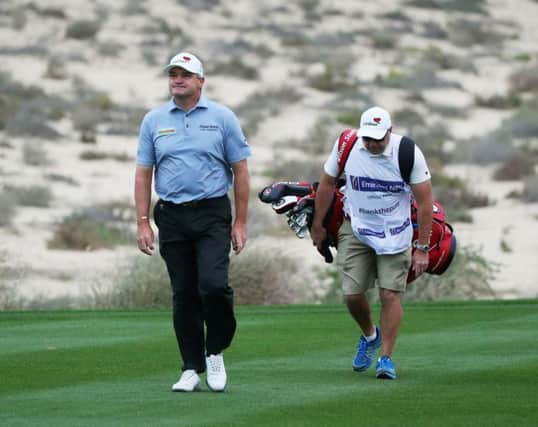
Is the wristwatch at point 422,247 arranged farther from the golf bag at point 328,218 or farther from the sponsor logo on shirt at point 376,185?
the sponsor logo on shirt at point 376,185

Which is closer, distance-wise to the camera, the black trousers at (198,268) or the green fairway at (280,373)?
the green fairway at (280,373)

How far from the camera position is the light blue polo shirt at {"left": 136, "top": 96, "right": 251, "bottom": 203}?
33.4 feet

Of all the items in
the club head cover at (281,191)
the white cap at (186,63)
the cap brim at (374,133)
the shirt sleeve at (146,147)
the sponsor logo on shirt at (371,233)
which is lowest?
the sponsor logo on shirt at (371,233)

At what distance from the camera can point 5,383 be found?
10883mm

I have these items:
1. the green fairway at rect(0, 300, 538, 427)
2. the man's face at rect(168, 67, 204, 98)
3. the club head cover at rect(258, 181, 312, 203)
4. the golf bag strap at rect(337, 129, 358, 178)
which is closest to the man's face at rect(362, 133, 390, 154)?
the golf bag strap at rect(337, 129, 358, 178)

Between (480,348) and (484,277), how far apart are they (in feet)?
24.1

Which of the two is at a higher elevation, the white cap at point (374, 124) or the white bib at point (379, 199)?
the white cap at point (374, 124)

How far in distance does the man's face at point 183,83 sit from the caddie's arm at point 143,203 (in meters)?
0.55

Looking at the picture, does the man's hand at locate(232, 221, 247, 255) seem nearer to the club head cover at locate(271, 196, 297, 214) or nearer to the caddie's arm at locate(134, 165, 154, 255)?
the caddie's arm at locate(134, 165, 154, 255)

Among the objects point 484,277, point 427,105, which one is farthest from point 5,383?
point 427,105

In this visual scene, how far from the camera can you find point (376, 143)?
10.6 m

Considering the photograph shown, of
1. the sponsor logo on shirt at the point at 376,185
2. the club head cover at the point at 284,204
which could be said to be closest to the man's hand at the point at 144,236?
the club head cover at the point at 284,204

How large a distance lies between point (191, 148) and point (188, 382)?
152 cm

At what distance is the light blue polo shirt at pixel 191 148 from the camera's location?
1020 centimetres
